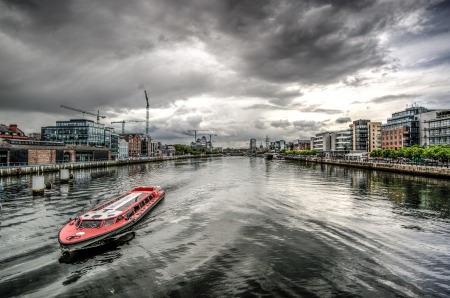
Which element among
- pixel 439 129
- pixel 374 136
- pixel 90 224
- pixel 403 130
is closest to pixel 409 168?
pixel 439 129

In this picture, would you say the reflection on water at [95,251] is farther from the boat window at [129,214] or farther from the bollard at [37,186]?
the bollard at [37,186]

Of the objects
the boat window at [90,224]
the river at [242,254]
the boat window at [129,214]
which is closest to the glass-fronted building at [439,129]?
the river at [242,254]

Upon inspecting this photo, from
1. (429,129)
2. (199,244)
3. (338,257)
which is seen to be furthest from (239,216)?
(429,129)

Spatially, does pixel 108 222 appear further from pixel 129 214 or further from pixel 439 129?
pixel 439 129

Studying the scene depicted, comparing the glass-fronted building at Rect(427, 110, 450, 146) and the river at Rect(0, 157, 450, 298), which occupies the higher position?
the glass-fronted building at Rect(427, 110, 450, 146)

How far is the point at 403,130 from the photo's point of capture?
154625 millimetres

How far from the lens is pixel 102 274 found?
19.6 m

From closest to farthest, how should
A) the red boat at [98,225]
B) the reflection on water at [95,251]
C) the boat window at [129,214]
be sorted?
the reflection on water at [95,251] → the red boat at [98,225] → the boat window at [129,214]

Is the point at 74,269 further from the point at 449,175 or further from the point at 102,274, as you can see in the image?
the point at 449,175

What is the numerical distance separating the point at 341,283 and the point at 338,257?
423 cm

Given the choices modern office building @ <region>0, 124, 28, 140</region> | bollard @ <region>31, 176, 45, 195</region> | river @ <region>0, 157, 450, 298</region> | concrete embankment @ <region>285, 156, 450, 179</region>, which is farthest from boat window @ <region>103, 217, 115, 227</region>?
modern office building @ <region>0, 124, 28, 140</region>

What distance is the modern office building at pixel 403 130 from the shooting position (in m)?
154

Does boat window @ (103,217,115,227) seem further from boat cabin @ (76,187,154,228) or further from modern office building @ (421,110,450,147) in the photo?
modern office building @ (421,110,450,147)

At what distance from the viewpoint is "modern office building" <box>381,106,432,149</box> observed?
154m
